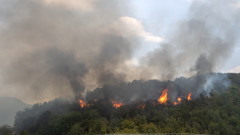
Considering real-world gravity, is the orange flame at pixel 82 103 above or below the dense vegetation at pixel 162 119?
above

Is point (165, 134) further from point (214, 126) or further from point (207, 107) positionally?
point (207, 107)

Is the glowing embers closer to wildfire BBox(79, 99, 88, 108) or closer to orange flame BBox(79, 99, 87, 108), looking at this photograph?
wildfire BBox(79, 99, 88, 108)

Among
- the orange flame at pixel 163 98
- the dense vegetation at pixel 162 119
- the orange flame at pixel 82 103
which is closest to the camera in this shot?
the dense vegetation at pixel 162 119

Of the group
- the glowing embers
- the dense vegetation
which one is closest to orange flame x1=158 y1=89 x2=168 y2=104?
the glowing embers

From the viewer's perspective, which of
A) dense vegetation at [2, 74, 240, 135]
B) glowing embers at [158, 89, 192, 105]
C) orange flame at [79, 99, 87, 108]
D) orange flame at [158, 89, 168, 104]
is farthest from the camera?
orange flame at [79, 99, 87, 108]

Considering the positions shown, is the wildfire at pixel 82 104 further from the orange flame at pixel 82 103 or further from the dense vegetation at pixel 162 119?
the dense vegetation at pixel 162 119

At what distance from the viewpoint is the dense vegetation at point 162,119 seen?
331ft

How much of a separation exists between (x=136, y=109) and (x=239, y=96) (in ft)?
181

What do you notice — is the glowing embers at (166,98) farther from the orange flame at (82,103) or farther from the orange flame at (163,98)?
the orange flame at (82,103)

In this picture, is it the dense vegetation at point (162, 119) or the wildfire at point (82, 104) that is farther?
the wildfire at point (82, 104)

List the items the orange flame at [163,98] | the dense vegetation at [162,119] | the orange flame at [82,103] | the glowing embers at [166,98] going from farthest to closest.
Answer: the orange flame at [82,103] < the orange flame at [163,98] < the glowing embers at [166,98] < the dense vegetation at [162,119]

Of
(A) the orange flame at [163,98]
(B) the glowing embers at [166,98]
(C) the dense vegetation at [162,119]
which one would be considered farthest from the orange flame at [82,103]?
(B) the glowing embers at [166,98]

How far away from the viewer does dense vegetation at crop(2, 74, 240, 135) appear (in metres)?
101

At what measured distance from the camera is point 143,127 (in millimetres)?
102750
